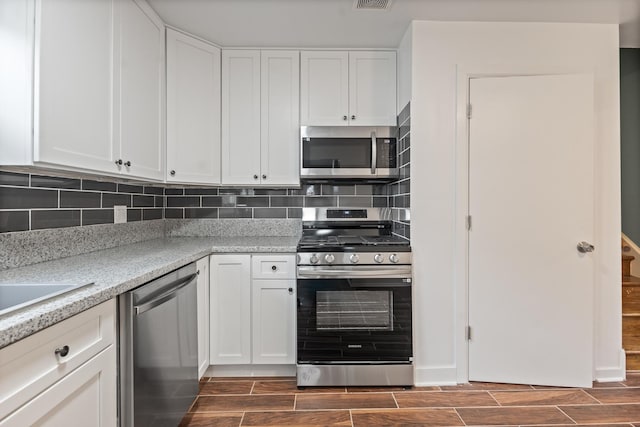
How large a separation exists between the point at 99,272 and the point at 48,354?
52 centimetres

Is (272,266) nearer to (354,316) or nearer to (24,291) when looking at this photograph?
(354,316)

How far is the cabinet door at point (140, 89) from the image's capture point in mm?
1810

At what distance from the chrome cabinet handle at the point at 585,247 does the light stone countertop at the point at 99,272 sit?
1.84 meters

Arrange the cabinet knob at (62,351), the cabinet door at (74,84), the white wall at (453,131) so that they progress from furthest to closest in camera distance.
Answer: the white wall at (453,131) → the cabinet door at (74,84) → the cabinet knob at (62,351)

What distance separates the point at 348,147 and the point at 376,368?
1539 mm

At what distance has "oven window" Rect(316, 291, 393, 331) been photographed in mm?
2174

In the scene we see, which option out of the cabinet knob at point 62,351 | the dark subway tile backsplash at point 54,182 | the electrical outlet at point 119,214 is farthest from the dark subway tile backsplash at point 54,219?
the cabinet knob at point 62,351

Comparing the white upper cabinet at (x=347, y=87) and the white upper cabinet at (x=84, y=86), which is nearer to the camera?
the white upper cabinet at (x=84, y=86)

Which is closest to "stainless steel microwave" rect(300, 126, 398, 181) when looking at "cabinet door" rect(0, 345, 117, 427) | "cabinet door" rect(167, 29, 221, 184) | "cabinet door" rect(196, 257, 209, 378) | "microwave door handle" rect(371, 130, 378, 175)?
"microwave door handle" rect(371, 130, 378, 175)

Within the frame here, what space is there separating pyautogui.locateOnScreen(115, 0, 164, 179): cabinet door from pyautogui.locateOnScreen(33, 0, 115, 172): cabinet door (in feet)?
0.35

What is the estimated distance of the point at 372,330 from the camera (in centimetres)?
217

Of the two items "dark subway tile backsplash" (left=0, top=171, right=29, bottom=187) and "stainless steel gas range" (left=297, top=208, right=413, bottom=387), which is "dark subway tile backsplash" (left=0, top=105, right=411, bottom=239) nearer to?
"dark subway tile backsplash" (left=0, top=171, right=29, bottom=187)

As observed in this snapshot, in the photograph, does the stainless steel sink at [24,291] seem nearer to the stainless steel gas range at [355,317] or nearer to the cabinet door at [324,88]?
the stainless steel gas range at [355,317]

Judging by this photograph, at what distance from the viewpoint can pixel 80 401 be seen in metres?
1.07
